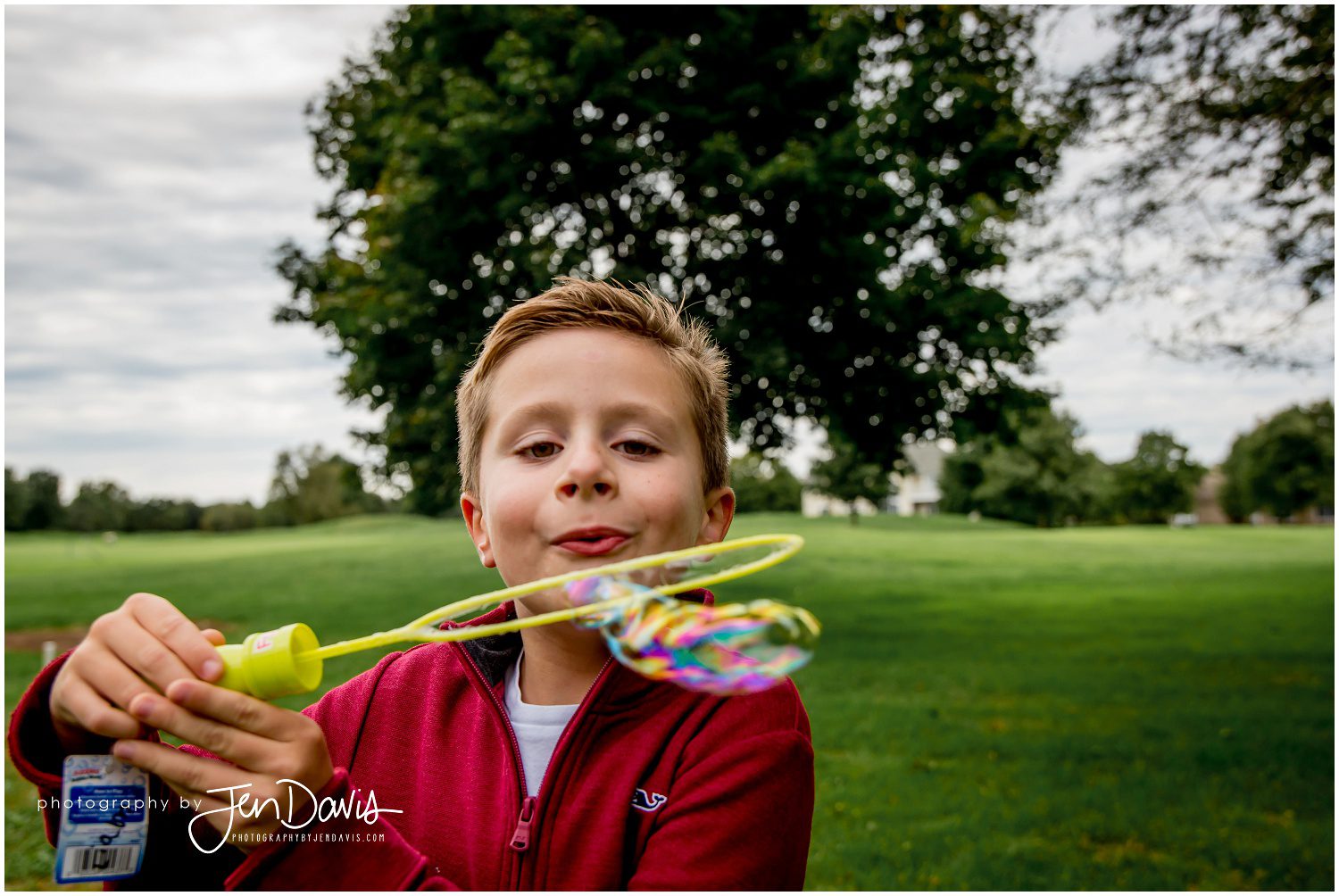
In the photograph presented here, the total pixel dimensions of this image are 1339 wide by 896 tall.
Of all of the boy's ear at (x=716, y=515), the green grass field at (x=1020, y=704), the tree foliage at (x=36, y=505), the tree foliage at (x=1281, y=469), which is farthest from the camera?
the tree foliage at (x=1281, y=469)

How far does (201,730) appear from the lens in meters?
1.29

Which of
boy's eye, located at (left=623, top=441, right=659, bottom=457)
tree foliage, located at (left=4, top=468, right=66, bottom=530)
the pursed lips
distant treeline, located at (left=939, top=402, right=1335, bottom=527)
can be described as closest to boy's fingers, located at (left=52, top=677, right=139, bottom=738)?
the pursed lips

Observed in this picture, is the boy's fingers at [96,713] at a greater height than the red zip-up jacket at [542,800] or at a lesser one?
greater

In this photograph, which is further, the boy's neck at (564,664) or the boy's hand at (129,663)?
the boy's neck at (564,664)

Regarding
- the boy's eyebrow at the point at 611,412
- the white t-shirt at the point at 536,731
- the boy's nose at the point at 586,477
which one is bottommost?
the white t-shirt at the point at 536,731

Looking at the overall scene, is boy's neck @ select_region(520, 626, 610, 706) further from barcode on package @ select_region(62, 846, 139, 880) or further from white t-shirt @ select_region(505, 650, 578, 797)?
barcode on package @ select_region(62, 846, 139, 880)

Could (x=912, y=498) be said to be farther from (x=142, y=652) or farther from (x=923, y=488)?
(x=142, y=652)

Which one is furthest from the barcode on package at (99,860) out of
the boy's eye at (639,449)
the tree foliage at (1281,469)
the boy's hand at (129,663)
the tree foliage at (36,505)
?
the tree foliage at (1281,469)

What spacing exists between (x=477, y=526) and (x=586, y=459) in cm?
50

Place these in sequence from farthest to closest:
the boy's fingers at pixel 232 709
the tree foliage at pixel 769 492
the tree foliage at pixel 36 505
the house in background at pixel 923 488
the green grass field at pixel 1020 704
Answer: the house in background at pixel 923 488 < the tree foliage at pixel 769 492 < the tree foliage at pixel 36 505 < the green grass field at pixel 1020 704 < the boy's fingers at pixel 232 709

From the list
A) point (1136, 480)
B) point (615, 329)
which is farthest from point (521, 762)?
point (1136, 480)

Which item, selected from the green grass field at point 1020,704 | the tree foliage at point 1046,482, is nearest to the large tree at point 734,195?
the green grass field at point 1020,704

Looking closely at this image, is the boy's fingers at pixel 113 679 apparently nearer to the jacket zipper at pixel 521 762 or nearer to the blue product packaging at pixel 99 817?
the blue product packaging at pixel 99 817

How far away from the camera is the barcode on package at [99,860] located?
1392 mm
